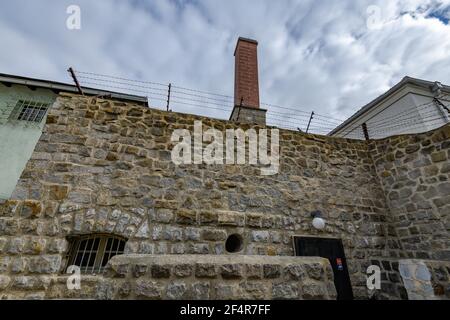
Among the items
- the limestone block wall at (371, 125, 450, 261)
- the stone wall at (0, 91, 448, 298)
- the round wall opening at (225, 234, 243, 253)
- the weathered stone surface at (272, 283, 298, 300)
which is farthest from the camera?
the limestone block wall at (371, 125, 450, 261)

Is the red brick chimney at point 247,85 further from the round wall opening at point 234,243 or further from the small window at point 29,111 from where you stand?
the small window at point 29,111

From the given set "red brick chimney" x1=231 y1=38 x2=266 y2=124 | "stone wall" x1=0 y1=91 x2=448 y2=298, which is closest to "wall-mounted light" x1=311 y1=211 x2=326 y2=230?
"stone wall" x1=0 y1=91 x2=448 y2=298

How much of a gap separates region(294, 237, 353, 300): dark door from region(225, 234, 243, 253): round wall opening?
1.00 m

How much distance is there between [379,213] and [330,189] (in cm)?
114

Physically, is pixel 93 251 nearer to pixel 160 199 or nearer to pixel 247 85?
pixel 160 199

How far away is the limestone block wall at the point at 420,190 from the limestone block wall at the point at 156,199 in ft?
0.76

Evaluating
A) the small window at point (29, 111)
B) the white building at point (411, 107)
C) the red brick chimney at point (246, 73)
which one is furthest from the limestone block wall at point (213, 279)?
the small window at point (29, 111)

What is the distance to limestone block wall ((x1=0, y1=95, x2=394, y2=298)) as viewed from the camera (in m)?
3.08

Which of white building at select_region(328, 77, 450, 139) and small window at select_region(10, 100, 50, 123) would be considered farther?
small window at select_region(10, 100, 50, 123)

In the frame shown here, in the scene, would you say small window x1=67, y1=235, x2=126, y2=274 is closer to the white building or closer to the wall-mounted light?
the wall-mounted light

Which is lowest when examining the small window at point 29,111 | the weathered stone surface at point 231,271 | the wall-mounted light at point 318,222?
the weathered stone surface at point 231,271

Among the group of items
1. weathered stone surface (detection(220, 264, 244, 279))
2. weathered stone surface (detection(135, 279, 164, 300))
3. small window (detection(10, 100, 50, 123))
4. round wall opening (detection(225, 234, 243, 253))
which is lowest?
weathered stone surface (detection(135, 279, 164, 300))

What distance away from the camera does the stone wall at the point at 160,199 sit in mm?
3066
